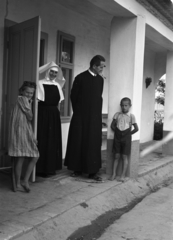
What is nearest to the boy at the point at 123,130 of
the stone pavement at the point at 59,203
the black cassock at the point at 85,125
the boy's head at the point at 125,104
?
the boy's head at the point at 125,104

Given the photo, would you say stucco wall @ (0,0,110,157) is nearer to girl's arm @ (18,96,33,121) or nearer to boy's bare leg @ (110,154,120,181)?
girl's arm @ (18,96,33,121)

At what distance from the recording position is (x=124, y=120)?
5668 millimetres

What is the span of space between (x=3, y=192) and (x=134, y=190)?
2262mm

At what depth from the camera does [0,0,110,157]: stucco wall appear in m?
5.94

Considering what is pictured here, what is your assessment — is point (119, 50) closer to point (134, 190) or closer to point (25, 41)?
point (25, 41)

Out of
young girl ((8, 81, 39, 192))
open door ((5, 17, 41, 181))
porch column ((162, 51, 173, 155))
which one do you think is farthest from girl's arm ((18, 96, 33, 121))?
porch column ((162, 51, 173, 155))

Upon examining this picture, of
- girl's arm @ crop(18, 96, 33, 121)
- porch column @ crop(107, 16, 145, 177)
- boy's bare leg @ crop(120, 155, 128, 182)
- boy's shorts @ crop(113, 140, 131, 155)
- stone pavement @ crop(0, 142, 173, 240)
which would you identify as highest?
porch column @ crop(107, 16, 145, 177)

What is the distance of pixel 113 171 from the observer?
5789 millimetres

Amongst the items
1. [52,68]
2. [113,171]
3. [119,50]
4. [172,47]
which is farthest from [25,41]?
Result: [172,47]

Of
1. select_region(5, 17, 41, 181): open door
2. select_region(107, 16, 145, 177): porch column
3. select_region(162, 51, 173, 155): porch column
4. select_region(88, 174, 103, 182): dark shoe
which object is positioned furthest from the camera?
select_region(162, 51, 173, 155): porch column

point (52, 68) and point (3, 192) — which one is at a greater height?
point (52, 68)

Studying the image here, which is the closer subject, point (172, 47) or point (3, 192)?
point (3, 192)

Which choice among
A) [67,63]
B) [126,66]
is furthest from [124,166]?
[67,63]

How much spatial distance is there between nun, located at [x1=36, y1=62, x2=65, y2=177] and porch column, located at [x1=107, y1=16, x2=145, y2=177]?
3.30ft
